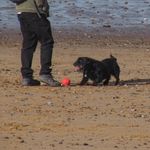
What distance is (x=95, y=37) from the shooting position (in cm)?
2144

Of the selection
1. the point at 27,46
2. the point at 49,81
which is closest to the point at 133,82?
the point at 49,81

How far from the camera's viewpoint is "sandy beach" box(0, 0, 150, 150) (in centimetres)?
927

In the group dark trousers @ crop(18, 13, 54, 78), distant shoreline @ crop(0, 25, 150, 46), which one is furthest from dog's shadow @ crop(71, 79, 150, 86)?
distant shoreline @ crop(0, 25, 150, 46)

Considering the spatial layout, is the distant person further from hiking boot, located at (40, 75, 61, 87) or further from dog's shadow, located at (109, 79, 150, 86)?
dog's shadow, located at (109, 79, 150, 86)

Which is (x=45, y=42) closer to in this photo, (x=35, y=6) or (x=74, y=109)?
(x=35, y=6)

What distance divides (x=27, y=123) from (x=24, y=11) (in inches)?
130

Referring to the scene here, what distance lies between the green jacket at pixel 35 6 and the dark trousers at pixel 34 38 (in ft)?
0.25

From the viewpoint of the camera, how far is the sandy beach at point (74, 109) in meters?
9.27

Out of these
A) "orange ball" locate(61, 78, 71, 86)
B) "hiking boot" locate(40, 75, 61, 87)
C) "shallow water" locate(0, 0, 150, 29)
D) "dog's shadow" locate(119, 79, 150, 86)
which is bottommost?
"shallow water" locate(0, 0, 150, 29)

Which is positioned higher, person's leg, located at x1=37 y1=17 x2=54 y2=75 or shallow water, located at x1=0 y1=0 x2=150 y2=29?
person's leg, located at x1=37 y1=17 x2=54 y2=75

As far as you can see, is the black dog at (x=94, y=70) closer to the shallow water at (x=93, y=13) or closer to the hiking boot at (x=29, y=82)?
the hiking boot at (x=29, y=82)

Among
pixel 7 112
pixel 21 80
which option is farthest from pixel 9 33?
pixel 7 112

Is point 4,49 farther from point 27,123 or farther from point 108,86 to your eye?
point 27,123

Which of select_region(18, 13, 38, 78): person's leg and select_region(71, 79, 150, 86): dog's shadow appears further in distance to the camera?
select_region(71, 79, 150, 86): dog's shadow
